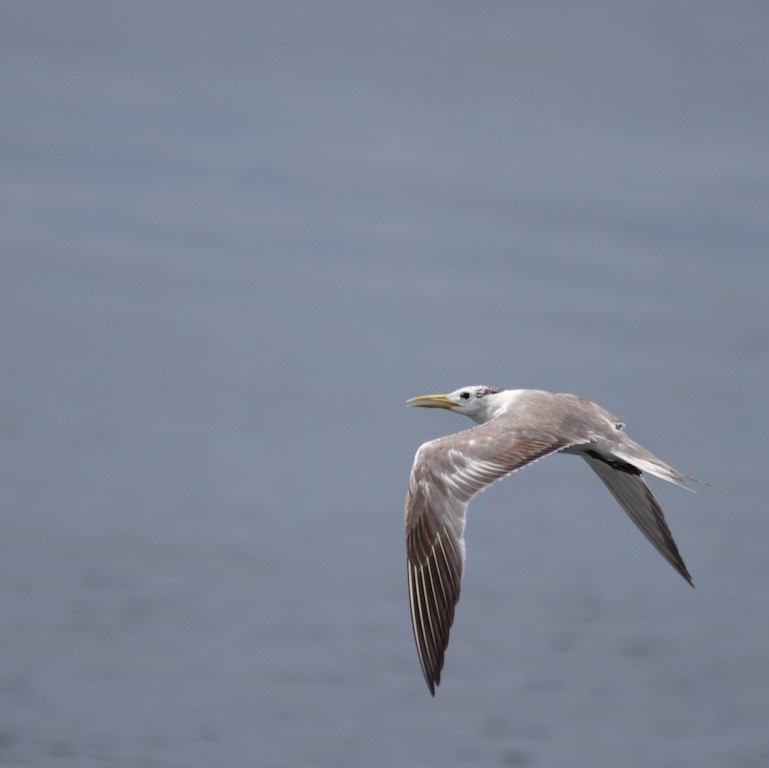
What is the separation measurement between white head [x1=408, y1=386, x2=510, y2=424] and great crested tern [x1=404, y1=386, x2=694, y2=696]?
20 cm

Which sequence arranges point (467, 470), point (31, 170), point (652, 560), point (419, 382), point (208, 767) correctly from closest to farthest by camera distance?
point (467, 470), point (208, 767), point (652, 560), point (419, 382), point (31, 170)

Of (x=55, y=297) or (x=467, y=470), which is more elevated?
(x=55, y=297)

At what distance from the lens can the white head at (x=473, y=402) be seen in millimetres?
12703

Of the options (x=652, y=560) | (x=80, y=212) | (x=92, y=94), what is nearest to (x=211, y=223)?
(x=80, y=212)

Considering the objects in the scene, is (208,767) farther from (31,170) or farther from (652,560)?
(31,170)

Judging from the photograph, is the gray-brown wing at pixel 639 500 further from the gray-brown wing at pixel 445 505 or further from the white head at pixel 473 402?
the gray-brown wing at pixel 445 505

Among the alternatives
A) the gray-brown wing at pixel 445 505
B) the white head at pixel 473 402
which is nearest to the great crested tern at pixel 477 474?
the gray-brown wing at pixel 445 505

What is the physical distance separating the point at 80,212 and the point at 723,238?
1126cm

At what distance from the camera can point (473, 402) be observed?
12812 millimetres

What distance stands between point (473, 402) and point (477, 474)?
2.08 meters

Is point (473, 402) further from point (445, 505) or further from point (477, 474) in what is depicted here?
point (445, 505)

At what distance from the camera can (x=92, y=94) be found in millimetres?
36094

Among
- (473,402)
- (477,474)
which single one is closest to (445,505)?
(477,474)

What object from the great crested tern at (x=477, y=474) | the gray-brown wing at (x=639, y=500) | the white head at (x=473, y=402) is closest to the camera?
the great crested tern at (x=477, y=474)
